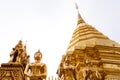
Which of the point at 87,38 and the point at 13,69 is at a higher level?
the point at 87,38

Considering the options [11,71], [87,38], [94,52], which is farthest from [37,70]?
[87,38]

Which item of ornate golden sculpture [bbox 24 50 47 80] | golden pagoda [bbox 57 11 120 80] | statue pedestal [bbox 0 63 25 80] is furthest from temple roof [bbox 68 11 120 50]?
ornate golden sculpture [bbox 24 50 47 80]

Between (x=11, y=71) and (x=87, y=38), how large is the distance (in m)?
12.2

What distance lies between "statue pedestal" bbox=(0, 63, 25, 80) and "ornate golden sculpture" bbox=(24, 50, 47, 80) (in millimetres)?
2286

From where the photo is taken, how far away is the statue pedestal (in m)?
13.8

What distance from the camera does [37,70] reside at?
37.3 ft

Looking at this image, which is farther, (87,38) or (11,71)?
(87,38)

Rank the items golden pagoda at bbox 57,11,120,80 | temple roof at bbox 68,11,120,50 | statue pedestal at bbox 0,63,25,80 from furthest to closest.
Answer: temple roof at bbox 68,11,120,50 < golden pagoda at bbox 57,11,120,80 < statue pedestal at bbox 0,63,25,80

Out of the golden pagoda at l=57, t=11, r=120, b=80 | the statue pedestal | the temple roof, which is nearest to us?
the statue pedestal

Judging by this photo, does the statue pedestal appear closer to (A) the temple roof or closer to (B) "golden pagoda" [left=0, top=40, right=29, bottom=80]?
(B) "golden pagoda" [left=0, top=40, right=29, bottom=80]

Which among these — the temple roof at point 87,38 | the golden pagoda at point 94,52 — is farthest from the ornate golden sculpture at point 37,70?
the temple roof at point 87,38

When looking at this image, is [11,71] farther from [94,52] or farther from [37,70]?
[94,52]

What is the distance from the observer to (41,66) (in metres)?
11.5

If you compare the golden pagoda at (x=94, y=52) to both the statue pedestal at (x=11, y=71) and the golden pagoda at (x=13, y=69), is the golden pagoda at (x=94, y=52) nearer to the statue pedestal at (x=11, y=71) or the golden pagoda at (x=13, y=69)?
the golden pagoda at (x=13, y=69)
